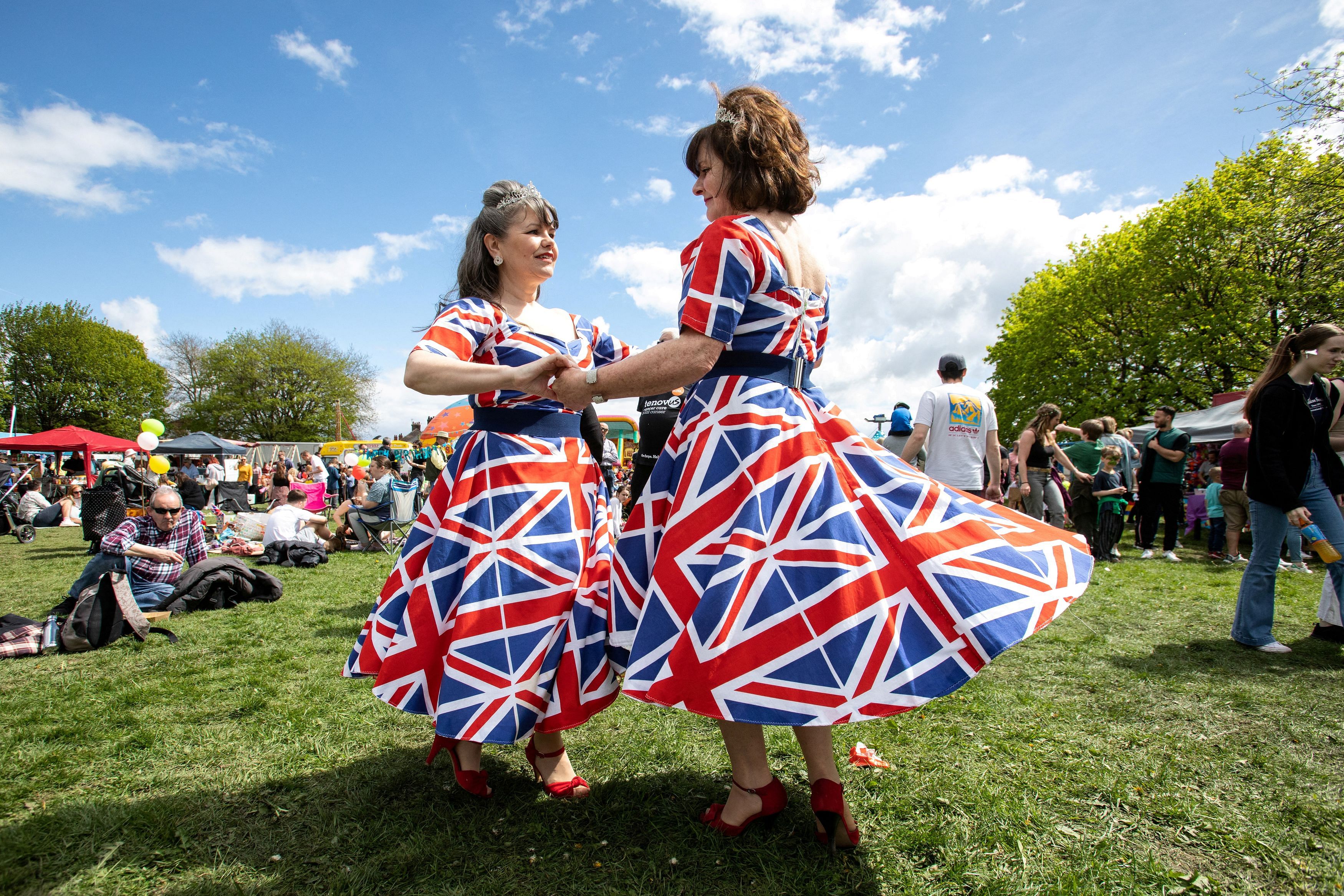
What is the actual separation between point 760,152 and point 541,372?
866 millimetres

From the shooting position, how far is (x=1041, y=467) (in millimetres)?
7840

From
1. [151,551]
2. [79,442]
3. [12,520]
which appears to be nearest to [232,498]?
[12,520]

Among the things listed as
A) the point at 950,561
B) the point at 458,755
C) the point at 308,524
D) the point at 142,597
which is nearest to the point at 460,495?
the point at 458,755

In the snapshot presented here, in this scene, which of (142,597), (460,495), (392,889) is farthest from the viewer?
(142,597)

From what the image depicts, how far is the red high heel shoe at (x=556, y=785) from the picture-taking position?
7.27 feet

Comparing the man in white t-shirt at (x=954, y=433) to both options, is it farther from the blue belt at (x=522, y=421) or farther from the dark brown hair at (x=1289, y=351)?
the blue belt at (x=522, y=421)

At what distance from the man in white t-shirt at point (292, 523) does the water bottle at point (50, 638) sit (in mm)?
4312

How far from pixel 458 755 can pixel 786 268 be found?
1.90 m

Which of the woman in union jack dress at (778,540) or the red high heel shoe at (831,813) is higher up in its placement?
the woman in union jack dress at (778,540)

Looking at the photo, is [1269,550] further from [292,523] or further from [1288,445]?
[292,523]

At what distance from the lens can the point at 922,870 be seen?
180cm

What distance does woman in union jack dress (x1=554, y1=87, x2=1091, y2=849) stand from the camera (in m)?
1.45

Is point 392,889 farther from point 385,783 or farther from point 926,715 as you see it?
point 926,715

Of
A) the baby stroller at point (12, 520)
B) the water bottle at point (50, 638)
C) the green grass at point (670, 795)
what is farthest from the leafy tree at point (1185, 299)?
the baby stroller at point (12, 520)
